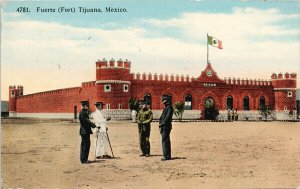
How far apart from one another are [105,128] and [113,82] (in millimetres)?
19701

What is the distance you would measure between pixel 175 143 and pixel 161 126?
3.48 meters

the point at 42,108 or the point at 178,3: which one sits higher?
the point at 178,3

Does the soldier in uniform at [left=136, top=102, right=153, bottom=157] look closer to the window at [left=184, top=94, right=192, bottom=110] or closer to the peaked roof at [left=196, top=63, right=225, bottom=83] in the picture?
the window at [left=184, top=94, right=192, bottom=110]

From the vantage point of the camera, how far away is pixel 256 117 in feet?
116

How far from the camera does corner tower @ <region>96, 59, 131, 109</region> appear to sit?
29641mm

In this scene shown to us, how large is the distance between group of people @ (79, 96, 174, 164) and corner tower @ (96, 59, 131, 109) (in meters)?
18.9

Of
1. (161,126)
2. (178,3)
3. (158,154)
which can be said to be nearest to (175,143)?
(158,154)

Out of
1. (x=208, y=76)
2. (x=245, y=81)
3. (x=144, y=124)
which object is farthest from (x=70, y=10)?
(x=245, y=81)

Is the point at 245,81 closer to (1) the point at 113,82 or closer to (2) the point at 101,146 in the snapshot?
(1) the point at 113,82

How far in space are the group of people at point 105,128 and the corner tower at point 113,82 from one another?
1890cm

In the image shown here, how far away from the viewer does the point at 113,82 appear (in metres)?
30.0

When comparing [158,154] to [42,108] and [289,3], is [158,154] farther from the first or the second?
[42,108]

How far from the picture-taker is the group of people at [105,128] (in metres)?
9.64

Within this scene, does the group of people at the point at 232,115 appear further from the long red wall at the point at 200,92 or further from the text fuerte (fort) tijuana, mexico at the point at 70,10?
the text fuerte (fort) tijuana, mexico at the point at 70,10
